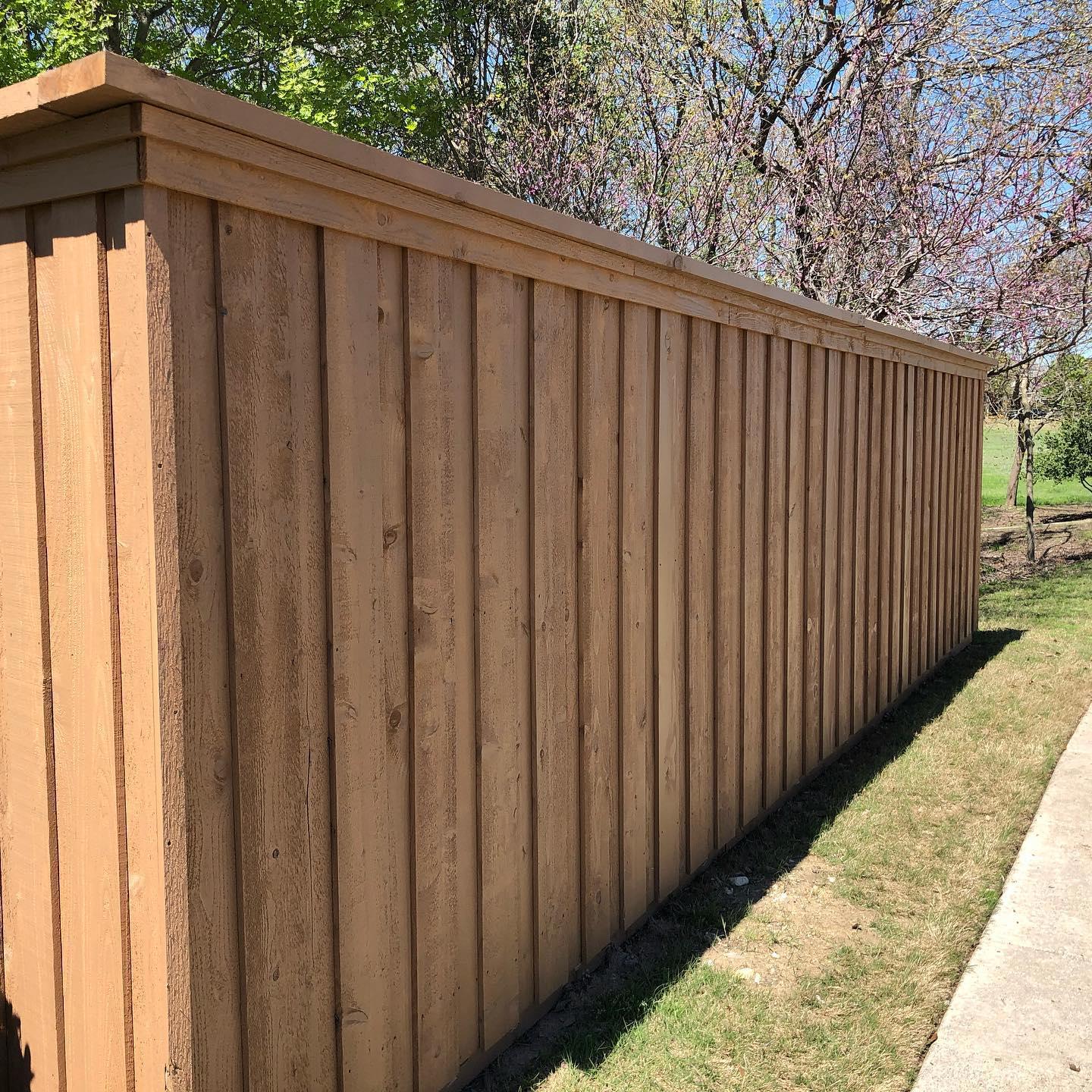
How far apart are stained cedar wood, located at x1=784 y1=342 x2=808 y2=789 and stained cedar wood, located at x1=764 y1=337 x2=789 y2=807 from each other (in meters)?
0.06

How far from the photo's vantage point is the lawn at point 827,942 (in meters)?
2.49

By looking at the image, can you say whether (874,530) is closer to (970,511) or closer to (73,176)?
(970,511)

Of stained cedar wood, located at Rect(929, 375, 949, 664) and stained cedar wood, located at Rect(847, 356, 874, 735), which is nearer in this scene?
stained cedar wood, located at Rect(847, 356, 874, 735)

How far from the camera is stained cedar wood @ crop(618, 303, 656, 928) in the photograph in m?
3.01

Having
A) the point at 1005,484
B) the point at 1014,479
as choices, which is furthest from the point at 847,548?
the point at 1005,484

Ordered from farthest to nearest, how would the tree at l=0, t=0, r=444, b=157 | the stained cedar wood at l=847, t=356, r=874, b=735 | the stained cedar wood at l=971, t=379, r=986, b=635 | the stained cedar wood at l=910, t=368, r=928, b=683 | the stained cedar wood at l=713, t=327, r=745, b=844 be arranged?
1. the tree at l=0, t=0, r=444, b=157
2. the stained cedar wood at l=971, t=379, r=986, b=635
3. the stained cedar wood at l=910, t=368, r=928, b=683
4. the stained cedar wood at l=847, t=356, r=874, b=735
5. the stained cedar wood at l=713, t=327, r=745, b=844

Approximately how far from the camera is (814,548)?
4531 millimetres

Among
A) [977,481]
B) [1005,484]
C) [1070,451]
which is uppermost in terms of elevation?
[1070,451]

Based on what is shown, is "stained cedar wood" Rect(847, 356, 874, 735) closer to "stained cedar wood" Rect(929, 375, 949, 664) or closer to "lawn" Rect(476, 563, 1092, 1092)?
"lawn" Rect(476, 563, 1092, 1092)

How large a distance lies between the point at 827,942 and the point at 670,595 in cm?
122

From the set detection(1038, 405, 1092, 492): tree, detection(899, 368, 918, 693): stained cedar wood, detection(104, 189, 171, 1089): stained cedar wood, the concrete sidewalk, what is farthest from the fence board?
detection(1038, 405, 1092, 492): tree

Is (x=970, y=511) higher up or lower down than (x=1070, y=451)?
lower down

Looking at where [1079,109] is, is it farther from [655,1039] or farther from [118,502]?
[118,502]

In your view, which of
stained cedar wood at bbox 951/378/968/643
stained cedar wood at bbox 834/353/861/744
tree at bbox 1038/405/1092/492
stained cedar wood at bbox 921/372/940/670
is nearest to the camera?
stained cedar wood at bbox 834/353/861/744
